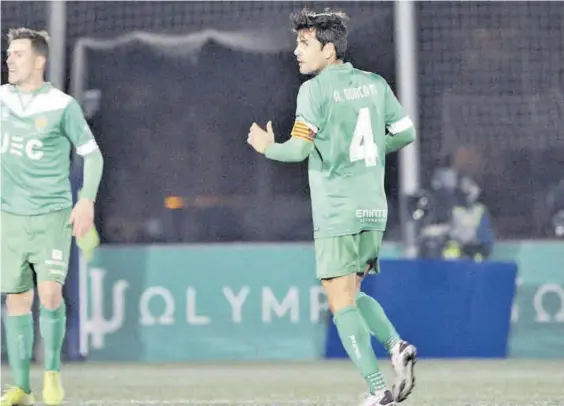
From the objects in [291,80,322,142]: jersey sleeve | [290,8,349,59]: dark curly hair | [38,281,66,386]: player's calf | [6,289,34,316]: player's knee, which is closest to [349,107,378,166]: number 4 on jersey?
[291,80,322,142]: jersey sleeve

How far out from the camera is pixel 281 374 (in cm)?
999

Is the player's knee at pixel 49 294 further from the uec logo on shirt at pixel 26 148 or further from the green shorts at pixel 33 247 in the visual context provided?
the uec logo on shirt at pixel 26 148

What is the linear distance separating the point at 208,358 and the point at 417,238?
5.63ft

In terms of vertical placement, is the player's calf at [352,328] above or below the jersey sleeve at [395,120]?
below

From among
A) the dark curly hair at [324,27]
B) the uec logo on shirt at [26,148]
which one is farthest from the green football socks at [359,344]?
the uec logo on shirt at [26,148]

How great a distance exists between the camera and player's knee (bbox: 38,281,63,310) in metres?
7.20

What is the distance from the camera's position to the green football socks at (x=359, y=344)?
6.50 meters

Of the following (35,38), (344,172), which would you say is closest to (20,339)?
(35,38)

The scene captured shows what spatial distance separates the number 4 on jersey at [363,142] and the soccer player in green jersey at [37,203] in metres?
1.34

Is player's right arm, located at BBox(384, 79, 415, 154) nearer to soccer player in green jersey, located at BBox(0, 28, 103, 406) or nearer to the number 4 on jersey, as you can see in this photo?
the number 4 on jersey

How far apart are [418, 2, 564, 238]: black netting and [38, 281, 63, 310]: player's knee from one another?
470 centimetres

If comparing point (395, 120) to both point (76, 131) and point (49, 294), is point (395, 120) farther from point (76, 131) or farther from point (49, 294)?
point (49, 294)

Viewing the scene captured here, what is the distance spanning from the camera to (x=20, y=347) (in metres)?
7.25

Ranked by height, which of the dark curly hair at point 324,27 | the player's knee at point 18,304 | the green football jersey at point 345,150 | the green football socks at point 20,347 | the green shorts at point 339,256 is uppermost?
the dark curly hair at point 324,27
